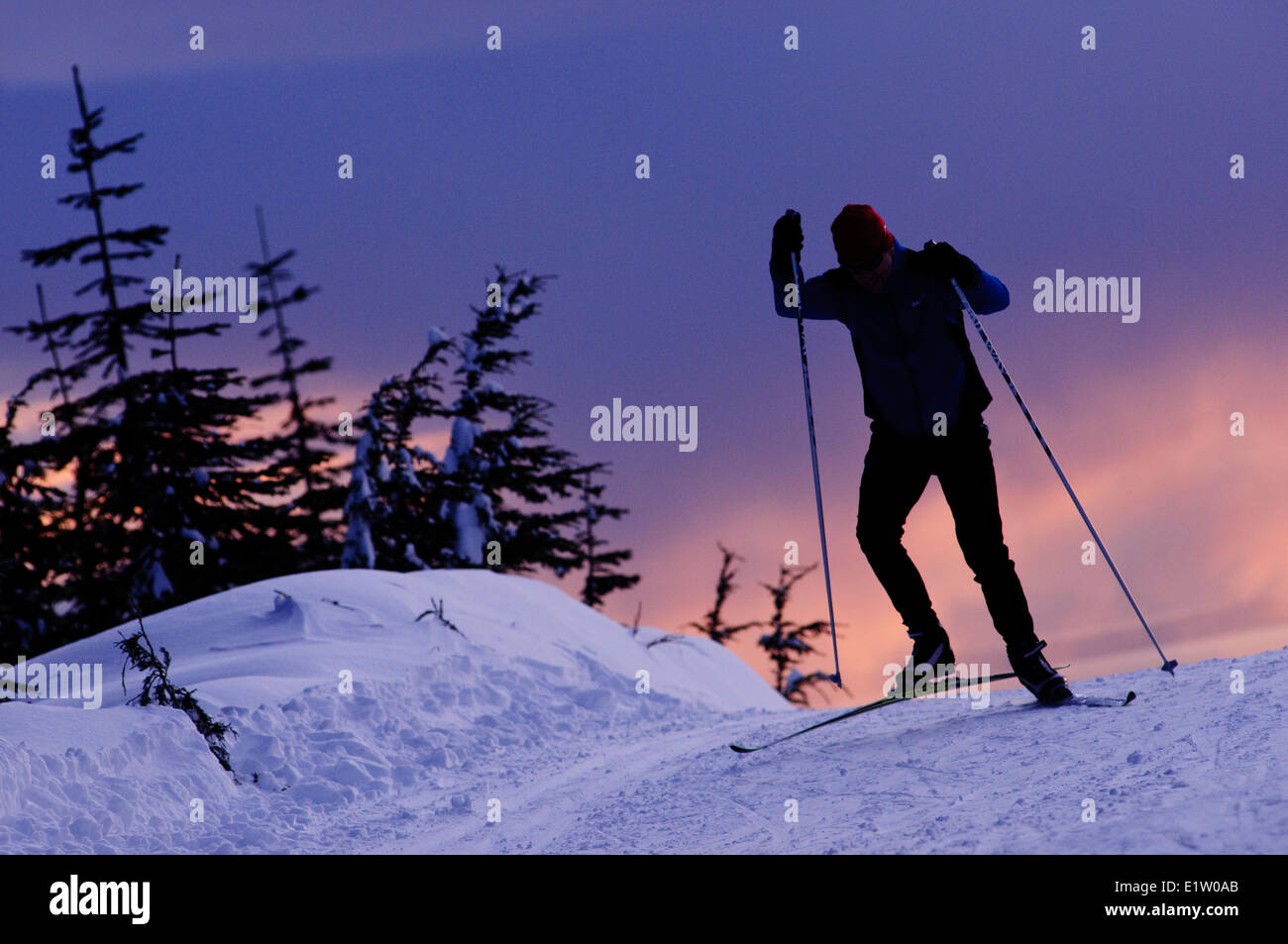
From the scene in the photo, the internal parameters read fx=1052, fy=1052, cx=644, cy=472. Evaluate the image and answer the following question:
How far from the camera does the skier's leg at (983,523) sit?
20.6 feet

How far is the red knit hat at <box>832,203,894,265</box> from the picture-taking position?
20.0 feet

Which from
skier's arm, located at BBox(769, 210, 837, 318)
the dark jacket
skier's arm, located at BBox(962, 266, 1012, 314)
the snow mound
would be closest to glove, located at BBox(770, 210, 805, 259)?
skier's arm, located at BBox(769, 210, 837, 318)

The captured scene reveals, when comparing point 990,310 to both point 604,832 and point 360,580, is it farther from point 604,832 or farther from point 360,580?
point 360,580

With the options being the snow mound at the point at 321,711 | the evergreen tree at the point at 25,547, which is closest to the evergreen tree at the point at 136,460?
the evergreen tree at the point at 25,547

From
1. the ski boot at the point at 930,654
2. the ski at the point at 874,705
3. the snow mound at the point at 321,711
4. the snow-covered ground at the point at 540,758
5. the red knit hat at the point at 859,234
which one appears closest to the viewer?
the snow-covered ground at the point at 540,758

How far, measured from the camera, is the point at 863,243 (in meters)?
6.11

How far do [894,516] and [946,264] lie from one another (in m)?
1.54

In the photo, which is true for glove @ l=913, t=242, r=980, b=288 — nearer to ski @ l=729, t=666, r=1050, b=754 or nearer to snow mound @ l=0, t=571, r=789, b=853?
ski @ l=729, t=666, r=1050, b=754

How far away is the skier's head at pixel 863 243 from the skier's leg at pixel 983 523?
1080mm

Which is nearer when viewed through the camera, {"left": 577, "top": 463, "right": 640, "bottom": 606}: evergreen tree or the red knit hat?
the red knit hat

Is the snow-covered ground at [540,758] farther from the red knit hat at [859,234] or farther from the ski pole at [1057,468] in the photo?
the red knit hat at [859,234]

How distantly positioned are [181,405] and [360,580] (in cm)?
1712
